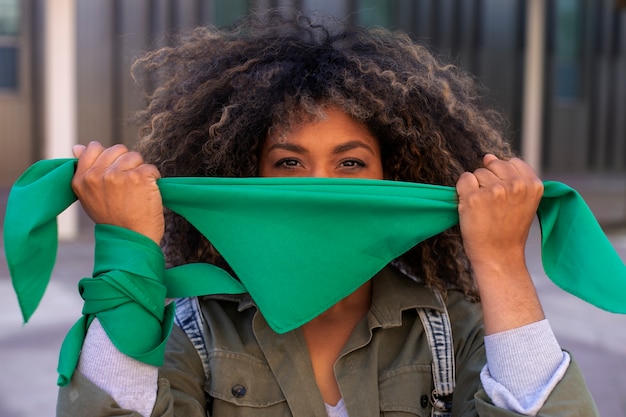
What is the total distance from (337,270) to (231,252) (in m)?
0.23

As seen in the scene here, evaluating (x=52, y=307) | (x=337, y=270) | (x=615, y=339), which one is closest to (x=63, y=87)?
(x=52, y=307)

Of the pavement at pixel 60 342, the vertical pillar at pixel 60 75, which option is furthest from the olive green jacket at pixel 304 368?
the vertical pillar at pixel 60 75

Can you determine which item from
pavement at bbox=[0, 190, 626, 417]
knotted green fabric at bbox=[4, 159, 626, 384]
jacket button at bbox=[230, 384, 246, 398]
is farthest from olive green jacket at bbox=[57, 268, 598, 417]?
pavement at bbox=[0, 190, 626, 417]

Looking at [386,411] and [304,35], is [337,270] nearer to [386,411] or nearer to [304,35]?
[386,411]

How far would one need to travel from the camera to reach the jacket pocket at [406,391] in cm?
182

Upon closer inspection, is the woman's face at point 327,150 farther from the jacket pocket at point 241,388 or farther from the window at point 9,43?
the window at point 9,43

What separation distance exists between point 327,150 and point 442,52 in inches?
220

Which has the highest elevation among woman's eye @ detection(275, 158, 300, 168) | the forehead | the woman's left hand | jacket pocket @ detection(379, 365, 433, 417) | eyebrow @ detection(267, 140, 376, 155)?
the forehead

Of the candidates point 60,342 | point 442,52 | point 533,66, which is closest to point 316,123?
point 60,342

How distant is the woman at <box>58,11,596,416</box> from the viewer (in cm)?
168

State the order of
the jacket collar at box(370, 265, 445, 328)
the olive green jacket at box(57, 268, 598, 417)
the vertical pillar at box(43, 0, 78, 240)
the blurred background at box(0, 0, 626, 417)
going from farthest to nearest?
the vertical pillar at box(43, 0, 78, 240) < the blurred background at box(0, 0, 626, 417) < the jacket collar at box(370, 265, 445, 328) < the olive green jacket at box(57, 268, 598, 417)

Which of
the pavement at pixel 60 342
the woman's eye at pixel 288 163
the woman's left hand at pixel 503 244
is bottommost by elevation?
the pavement at pixel 60 342

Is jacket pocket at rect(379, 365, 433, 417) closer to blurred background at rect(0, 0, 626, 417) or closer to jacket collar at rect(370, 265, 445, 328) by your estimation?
jacket collar at rect(370, 265, 445, 328)

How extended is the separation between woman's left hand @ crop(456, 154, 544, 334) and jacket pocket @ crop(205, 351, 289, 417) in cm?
49
